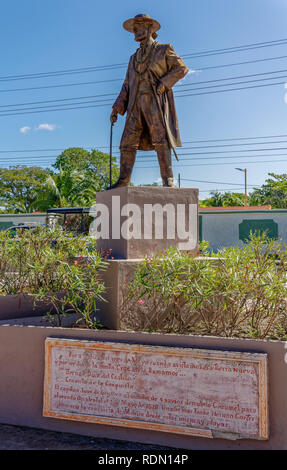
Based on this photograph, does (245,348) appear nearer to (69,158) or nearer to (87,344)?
(87,344)

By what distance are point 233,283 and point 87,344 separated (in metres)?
1.41

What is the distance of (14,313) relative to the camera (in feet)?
15.1

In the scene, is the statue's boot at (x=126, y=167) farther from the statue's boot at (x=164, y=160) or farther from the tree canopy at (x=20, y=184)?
the tree canopy at (x=20, y=184)

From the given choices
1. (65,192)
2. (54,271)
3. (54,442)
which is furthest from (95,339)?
(65,192)

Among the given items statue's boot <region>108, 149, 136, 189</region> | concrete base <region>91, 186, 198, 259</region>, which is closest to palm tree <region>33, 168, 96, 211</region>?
statue's boot <region>108, 149, 136, 189</region>

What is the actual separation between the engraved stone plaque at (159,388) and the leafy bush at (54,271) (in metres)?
0.50

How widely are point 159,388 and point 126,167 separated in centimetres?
309

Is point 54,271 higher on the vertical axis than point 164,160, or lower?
lower

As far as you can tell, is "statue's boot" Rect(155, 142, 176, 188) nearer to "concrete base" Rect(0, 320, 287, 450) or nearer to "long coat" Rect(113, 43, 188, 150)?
"long coat" Rect(113, 43, 188, 150)

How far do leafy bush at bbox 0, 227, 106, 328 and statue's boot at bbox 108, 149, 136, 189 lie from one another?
3.17ft

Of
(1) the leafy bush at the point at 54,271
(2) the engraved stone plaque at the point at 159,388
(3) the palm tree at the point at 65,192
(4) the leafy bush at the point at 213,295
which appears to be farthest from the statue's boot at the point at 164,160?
(3) the palm tree at the point at 65,192

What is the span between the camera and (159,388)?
332 centimetres

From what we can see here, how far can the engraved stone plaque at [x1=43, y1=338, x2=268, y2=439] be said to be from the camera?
10.3 feet

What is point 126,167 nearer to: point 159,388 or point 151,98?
point 151,98
